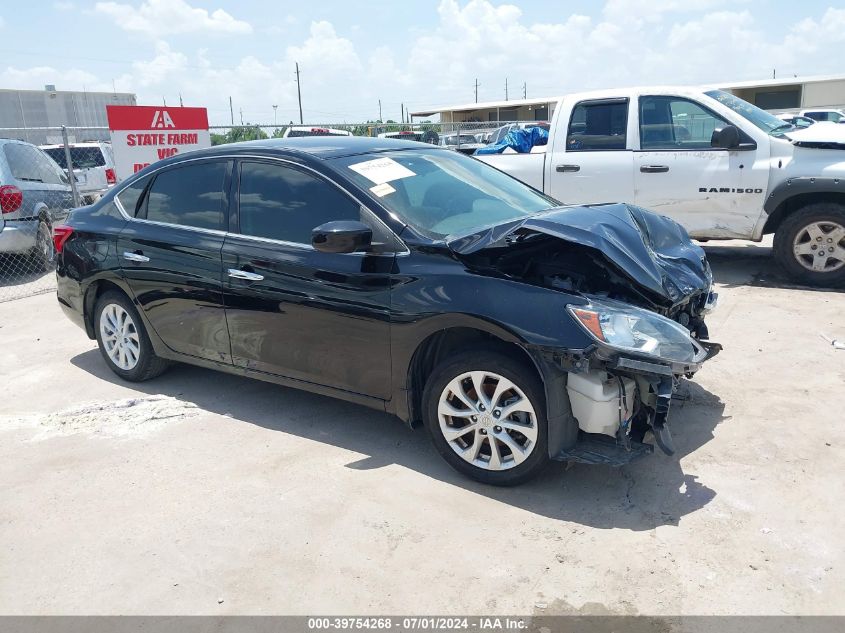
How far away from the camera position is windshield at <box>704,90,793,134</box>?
7.48 m

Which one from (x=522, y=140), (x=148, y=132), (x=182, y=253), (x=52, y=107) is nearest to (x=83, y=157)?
(x=148, y=132)

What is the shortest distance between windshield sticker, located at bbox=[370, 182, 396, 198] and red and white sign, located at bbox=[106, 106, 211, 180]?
24.1ft

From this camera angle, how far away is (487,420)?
356 cm

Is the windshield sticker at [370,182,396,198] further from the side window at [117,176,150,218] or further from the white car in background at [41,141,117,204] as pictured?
the white car in background at [41,141,117,204]

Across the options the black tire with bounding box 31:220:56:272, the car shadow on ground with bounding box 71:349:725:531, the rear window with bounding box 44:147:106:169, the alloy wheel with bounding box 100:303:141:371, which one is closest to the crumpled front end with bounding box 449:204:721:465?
the car shadow on ground with bounding box 71:349:725:531

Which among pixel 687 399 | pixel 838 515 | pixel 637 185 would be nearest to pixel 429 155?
pixel 687 399

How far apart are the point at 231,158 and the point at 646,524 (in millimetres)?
3316

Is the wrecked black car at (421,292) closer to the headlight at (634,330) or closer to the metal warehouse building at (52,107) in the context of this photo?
the headlight at (634,330)

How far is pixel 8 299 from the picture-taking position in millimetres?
8508

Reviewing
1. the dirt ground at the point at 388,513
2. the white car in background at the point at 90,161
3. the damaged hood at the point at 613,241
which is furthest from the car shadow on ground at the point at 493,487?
the white car in background at the point at 90,161

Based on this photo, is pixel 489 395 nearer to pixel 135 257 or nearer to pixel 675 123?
pixel 135 257

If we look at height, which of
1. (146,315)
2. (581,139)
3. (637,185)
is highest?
(581,139)

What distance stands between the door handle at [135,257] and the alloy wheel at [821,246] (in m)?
6.11

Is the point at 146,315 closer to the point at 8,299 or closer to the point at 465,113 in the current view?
the point at 8,299
